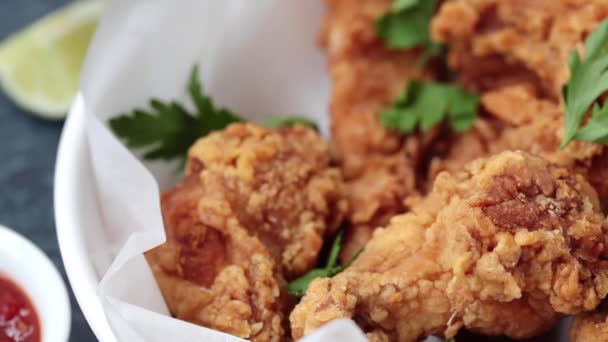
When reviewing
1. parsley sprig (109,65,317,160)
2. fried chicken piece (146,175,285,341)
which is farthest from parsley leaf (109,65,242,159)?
fried chicken piece (146,175,285,341)

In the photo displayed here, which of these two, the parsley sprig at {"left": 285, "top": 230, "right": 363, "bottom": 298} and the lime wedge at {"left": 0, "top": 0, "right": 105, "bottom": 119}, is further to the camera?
the lime wedge at {"left": 0, "top": 0, "right": 105, "bottom": 119}

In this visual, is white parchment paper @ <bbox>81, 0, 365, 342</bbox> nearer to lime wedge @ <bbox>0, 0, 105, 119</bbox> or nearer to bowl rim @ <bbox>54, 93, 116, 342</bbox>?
bowl rim @ <bbox>54, 93, 116, 342</bbox>

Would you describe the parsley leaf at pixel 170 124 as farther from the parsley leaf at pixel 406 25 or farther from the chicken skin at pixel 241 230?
the parsley leaf at pixel 406 25

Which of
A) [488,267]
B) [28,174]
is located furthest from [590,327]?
[28,174]

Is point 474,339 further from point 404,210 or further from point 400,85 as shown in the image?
point 400,85

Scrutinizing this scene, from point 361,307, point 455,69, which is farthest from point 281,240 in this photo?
point 455,69

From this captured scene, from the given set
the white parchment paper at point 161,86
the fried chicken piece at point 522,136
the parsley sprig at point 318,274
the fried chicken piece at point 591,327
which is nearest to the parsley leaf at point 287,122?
the white parchment paper at point 161,86

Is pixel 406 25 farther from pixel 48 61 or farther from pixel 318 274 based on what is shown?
pixel 48 61
